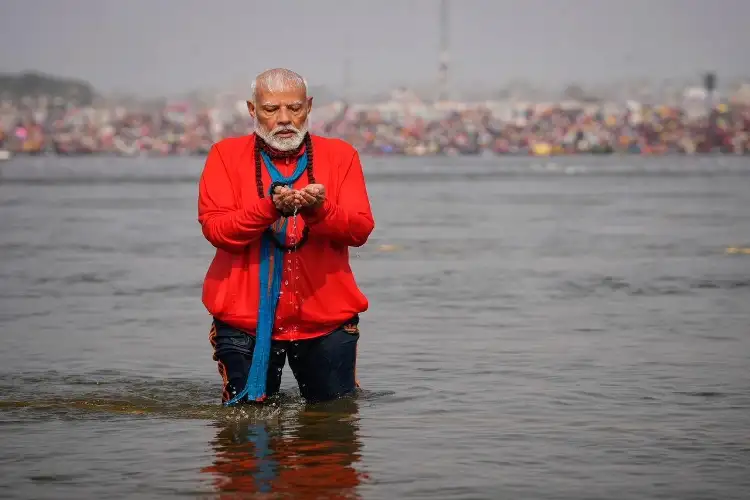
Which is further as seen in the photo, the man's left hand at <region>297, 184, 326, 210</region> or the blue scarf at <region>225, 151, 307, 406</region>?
the blue scarf at <region>225, 151, 307, 406</region>

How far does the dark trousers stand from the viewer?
26.7 ft

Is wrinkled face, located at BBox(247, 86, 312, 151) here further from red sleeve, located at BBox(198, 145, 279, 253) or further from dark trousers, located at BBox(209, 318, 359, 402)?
dark trousers, located at BBox(209, 318, 359, 402)

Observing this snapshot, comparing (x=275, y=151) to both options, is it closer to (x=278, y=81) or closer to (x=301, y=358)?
(x=278, y=81)

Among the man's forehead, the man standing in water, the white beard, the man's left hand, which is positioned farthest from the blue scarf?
the man's left hand

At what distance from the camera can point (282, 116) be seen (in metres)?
7.78

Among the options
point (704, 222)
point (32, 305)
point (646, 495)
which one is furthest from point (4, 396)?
point (704, 222)

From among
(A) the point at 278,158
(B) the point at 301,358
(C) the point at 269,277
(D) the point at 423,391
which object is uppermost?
→ (A) the point at 278,158

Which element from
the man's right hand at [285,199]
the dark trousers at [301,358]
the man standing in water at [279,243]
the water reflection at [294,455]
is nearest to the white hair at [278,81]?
the man standing in water at [279,243]

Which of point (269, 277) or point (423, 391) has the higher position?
point (269, 277)

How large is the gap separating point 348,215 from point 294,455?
47.3 inches

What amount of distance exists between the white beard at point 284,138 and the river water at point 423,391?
54.2 inches

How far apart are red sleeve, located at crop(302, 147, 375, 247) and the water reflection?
3.24ft

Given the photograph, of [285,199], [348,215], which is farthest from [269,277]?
[285,199]

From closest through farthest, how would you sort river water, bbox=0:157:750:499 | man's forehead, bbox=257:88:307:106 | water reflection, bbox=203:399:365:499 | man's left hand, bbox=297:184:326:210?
man's left hand, bbox=297:184:326:210 < water reflection, bbox=203:399:365:499 < man's forehead, bbox=257:88:307:106 < river water, bbox=0:157:750:499
